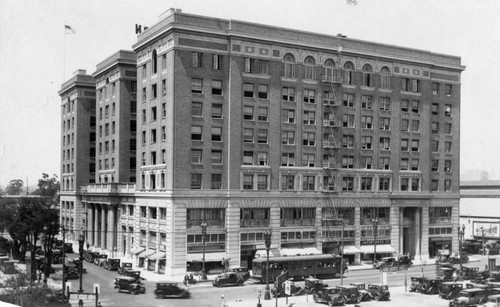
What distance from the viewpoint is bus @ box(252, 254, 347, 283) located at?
61.5 meters

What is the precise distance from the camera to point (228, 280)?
5900cm

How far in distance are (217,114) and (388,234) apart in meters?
29.9

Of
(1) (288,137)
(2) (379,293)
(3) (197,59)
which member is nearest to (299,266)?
(2) (379,293)

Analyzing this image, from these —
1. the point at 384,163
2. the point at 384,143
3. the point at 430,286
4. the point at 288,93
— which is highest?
the point at 288,93

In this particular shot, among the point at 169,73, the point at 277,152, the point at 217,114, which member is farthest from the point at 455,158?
the point at 169,73

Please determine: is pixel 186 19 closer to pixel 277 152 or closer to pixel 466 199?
pixel 277 152

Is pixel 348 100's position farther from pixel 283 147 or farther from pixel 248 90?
pixel 248 90

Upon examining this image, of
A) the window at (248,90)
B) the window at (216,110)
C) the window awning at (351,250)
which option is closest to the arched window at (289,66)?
the window at (248,90)

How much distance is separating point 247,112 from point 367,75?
19.0 meters

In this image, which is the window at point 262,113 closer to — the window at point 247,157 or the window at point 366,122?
the window at point 247,157

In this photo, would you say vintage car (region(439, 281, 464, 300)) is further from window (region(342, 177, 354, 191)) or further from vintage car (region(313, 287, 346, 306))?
window (region(342, 177, 354, 191))

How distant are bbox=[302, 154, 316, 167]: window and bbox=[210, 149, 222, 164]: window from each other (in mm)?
11508

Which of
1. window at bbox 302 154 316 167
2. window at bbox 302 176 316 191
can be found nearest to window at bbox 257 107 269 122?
window at bbox 302 154 316 167

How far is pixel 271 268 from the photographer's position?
61.5 meters
